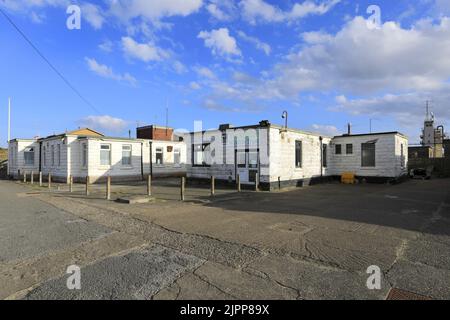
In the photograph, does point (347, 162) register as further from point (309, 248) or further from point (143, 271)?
point (143, 271)

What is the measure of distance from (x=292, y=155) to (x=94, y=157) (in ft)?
47.3

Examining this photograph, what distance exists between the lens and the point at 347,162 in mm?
24016

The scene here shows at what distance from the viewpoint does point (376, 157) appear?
22.7 meters

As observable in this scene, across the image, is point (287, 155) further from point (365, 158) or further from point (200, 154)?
point (365, 158)

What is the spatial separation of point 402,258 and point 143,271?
4.26 m

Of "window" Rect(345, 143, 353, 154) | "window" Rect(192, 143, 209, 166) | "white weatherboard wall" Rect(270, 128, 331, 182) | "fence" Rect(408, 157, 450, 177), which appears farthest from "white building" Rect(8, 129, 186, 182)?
"fence" Rect(408, 157, 450, 177)

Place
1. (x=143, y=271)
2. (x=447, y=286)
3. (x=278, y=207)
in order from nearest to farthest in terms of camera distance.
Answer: (x=447, y=286), (x=143, y=271), (x=278, y=207)

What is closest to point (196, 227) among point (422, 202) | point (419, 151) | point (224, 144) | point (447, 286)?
point (447, 286)

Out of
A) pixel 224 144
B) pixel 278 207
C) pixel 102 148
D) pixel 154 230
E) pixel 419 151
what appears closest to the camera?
pixel 154 230

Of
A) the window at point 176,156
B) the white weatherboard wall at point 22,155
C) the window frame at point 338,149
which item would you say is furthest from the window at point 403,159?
the white weatherboard wall at point 22,155

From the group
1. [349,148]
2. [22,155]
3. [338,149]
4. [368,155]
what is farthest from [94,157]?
[368,155]

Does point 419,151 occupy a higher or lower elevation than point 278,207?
higher

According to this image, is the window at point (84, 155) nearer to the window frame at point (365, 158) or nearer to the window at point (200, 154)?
the window at point (200, 154)

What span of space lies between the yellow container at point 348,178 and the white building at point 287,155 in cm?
68
